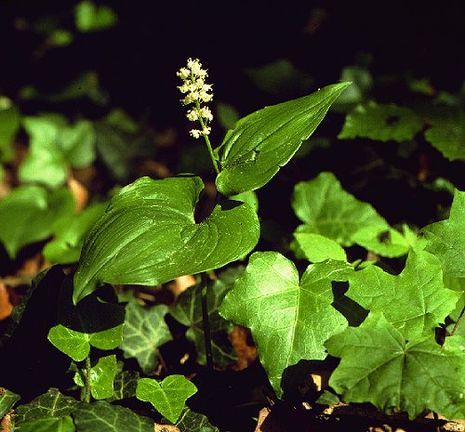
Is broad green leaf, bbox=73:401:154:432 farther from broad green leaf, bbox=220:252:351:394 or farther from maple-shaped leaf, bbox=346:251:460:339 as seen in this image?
maple-shaped leaf, bbox=346:251:460:339

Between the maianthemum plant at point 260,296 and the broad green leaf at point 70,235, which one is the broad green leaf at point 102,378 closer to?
the maianthemum plant at point 260,296

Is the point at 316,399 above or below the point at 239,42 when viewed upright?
below

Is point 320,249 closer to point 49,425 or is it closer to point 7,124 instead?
point 49,425

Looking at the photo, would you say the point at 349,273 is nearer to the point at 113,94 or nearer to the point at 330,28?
the point at 330,28

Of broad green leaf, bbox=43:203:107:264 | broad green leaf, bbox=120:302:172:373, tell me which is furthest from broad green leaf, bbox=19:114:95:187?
broad green leaf, bbox=120:302:172:373

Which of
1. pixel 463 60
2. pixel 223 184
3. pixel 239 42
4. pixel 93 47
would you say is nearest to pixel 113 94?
pixel 93 47

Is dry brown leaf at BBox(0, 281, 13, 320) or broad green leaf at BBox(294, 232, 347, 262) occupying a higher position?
broad green leaf at BBox(294, 232, 347, 262)

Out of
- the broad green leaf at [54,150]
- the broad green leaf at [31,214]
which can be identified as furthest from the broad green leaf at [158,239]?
the broad green leaf at [54,150]
